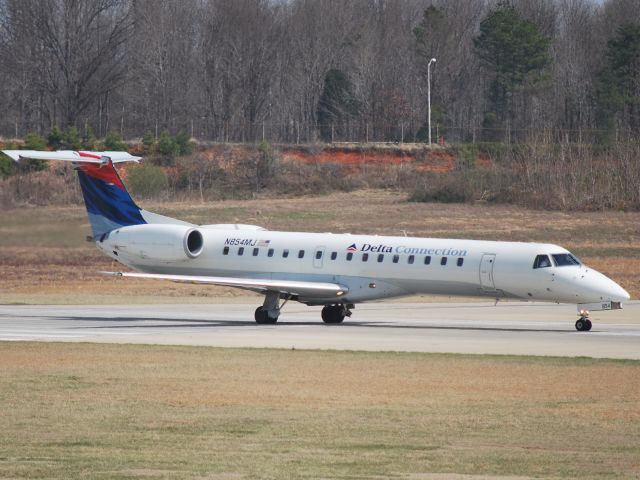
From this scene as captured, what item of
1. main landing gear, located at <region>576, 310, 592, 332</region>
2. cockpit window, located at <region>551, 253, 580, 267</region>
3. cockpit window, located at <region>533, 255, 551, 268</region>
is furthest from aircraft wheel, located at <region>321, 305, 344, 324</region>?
main landing gear, located at <region>576, 310, 592, 332</region>

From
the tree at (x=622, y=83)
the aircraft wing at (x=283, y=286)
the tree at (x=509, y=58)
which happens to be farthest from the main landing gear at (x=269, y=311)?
the tree at (x=622, y=83)

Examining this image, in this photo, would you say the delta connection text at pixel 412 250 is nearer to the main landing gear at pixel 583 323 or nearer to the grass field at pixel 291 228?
the main landing gear at pixel 583 323

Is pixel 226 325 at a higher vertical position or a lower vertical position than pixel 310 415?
lower

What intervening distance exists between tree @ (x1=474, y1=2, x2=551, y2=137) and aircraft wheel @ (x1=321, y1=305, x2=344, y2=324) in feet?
203

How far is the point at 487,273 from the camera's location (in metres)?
33.9

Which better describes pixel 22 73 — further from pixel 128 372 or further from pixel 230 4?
pixel 128 372

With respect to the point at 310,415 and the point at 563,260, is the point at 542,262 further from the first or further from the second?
the point at 310,415

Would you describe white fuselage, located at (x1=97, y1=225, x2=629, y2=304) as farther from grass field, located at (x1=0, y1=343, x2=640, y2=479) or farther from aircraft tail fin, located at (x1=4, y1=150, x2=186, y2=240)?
grass field, located at (x1=0, y1=343, x2=640, y2=479)

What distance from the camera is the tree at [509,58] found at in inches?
3900

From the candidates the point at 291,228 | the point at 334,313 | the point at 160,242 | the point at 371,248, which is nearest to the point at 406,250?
the point at 371,248

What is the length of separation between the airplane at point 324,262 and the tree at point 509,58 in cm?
6141

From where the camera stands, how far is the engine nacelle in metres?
37.5

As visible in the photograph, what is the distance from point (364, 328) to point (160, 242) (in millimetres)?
6687

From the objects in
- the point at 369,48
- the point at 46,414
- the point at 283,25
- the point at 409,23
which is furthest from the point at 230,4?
the point at 46,414
